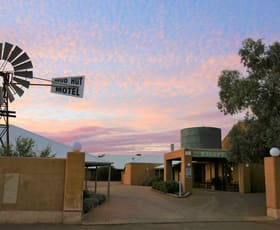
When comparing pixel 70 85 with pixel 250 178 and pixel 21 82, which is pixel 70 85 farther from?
pixel 250 178

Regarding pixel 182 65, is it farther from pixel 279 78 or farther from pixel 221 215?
pixel 221 215

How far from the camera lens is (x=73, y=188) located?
1270 cm

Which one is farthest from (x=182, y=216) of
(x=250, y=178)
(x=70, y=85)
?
(x=250, y=178)

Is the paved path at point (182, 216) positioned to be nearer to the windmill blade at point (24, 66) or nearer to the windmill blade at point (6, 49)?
the windmill blade at point (24, 66)

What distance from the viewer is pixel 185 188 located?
24359 millimetres

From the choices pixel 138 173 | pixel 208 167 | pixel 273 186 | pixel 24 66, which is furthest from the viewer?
pixel 138 173

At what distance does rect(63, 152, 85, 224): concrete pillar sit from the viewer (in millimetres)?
12523

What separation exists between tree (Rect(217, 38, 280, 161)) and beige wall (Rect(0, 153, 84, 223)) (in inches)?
323

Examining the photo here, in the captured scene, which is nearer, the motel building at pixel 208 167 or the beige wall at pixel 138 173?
the motel building at pixel 208 167

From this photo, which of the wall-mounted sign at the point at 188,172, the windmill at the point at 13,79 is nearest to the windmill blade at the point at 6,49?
the windmill at the point at 13,79

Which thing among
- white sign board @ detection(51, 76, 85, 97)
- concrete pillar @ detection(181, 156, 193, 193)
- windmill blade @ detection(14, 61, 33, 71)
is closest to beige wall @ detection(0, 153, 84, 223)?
white sign board @ detection(51, 76, 85, 97)

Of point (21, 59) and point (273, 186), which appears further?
point (21, 59)

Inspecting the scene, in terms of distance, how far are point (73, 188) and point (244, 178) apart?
17.4m

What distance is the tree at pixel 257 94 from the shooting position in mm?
16016
